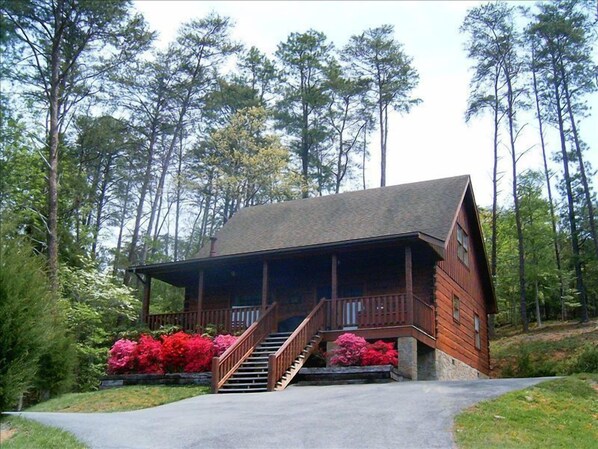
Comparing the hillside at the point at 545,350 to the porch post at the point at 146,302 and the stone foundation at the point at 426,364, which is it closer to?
the stone foundation at the point at 426,364

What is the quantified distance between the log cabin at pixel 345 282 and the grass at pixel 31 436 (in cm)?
588

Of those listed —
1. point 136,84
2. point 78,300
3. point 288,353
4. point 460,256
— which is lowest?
point 288,353

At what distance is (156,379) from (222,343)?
2.01m

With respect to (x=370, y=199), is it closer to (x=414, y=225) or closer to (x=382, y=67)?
(x=414, y=225)

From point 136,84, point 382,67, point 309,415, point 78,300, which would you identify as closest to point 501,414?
point 309,415

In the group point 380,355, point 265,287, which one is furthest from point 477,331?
point 380,355

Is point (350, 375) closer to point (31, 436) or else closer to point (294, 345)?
point (294, 345)

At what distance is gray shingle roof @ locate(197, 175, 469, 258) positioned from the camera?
2192 centimetres

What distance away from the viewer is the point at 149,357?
19016 mm

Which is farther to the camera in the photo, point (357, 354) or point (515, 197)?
point (515, 197)

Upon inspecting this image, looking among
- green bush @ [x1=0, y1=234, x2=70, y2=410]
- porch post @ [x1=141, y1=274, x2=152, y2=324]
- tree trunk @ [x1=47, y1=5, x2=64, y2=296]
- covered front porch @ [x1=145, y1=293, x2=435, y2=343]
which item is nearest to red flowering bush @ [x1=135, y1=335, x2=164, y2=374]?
covered front porch @ [x1=145, y1=293, x2=435, y2=343]

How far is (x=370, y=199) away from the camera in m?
25.1

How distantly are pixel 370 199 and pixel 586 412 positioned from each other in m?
14.7

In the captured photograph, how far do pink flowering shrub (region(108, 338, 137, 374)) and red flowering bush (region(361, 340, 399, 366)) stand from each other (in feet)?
22.1
